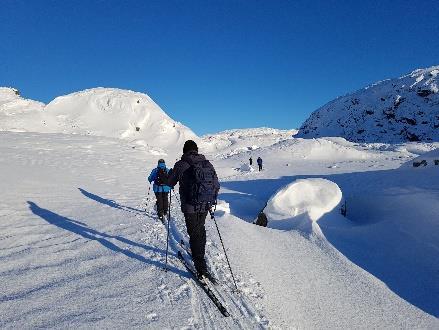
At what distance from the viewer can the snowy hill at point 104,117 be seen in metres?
63.9

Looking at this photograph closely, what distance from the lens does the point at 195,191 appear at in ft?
17.1

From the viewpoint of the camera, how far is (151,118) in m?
76.5

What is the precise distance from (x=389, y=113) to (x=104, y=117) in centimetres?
7376

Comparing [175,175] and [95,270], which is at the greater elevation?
[175,175]

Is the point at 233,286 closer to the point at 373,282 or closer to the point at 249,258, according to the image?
the point at 249,258

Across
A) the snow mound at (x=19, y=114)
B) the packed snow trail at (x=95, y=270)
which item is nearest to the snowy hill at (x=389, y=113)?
the snow mound at (x=19, y=114)

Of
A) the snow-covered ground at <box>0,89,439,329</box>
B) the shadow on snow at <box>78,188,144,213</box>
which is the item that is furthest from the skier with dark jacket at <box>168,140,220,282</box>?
the shadow on snow at <box>78,188,144,213</box>

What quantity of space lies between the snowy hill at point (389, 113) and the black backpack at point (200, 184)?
89.1 metres

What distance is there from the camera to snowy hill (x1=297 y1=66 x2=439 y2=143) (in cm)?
8675

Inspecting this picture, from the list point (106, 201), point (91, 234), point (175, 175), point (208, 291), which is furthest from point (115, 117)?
point (208, 291)

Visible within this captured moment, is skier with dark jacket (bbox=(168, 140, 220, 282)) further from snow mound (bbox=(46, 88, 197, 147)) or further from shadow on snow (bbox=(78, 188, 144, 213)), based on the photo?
snow mound (bbox=(46, 88, 197, 147))

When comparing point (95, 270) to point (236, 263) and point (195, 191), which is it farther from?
point (236, 263)

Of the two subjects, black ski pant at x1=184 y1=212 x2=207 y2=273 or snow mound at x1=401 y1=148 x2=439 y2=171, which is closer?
black ski pant at x1=184 y1=212 x2=207 y2=273

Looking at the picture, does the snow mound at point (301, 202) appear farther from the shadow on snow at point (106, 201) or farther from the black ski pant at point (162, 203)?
the shadow on snow at point (106, 201)
